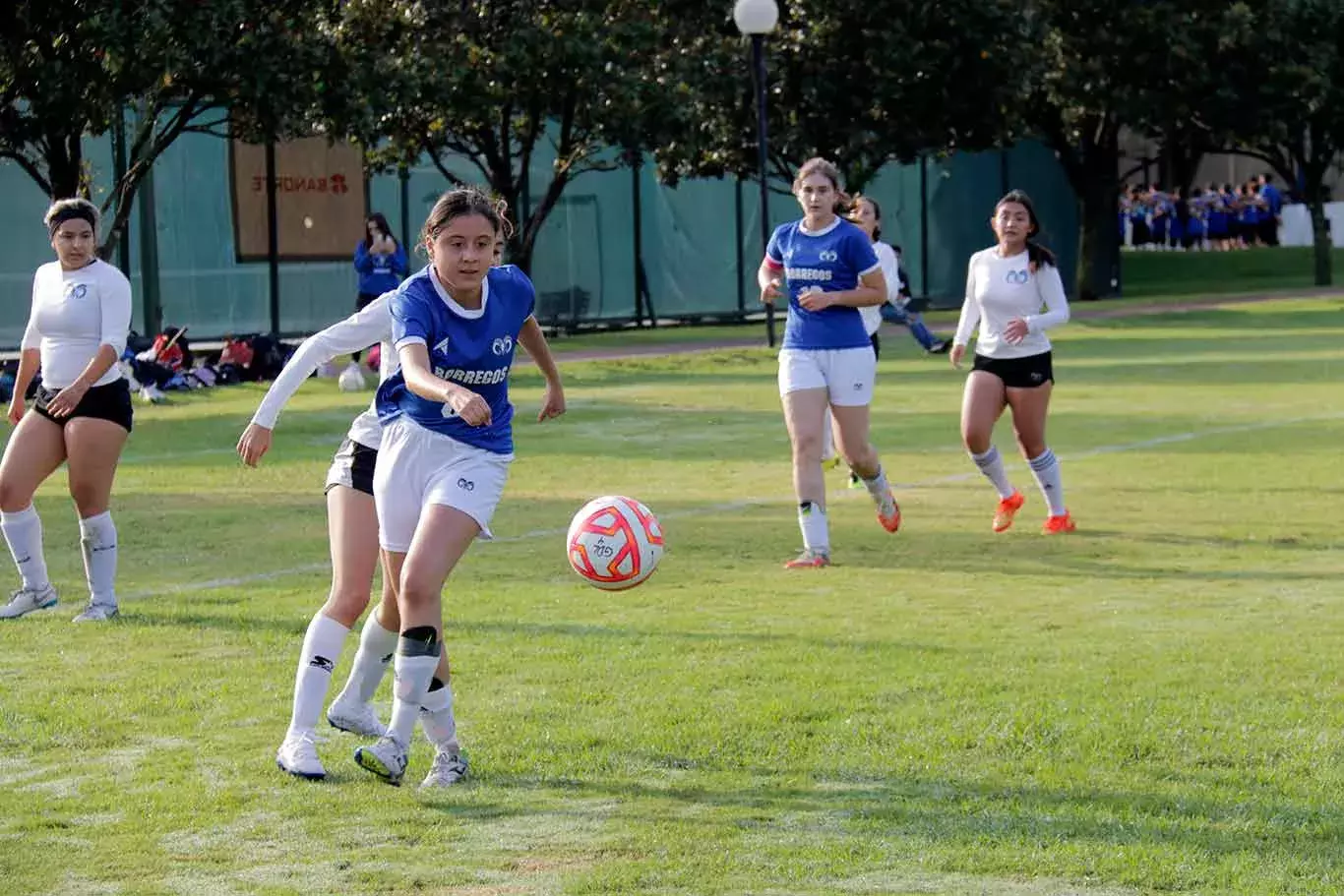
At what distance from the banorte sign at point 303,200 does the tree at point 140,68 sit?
277 inches

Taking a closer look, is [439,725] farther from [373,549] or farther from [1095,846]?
[1095,846]

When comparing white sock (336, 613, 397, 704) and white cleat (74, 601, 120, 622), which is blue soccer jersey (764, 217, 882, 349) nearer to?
white cleat (74, 601, 120, 622)

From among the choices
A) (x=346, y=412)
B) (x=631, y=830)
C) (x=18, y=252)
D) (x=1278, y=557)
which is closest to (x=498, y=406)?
(x=631, y=830)

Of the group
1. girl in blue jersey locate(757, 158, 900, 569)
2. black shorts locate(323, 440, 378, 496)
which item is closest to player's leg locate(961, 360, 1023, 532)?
girl in blue jersey locate(757, 158, 900, 569)

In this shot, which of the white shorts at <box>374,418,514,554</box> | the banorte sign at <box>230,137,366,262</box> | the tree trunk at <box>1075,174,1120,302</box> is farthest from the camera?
the tree trunk at <box>1075,174,1120,302</box>

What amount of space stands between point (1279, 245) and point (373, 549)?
5224 cm

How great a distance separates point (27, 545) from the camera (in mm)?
10750

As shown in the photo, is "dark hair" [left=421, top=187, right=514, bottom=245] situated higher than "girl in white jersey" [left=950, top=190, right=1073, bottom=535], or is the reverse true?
"dark hair" [left=421, top=187, right=514, bottom=245]

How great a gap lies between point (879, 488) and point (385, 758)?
6.23m

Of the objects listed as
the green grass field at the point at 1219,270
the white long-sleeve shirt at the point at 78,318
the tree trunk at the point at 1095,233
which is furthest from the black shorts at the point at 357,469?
the green grass field at the point at 1219,270

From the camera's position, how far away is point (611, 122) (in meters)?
32.3

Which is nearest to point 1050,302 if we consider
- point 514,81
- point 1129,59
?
point 514,81

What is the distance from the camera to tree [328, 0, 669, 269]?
29062 millimetres

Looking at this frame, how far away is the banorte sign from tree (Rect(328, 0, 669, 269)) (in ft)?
3.08
